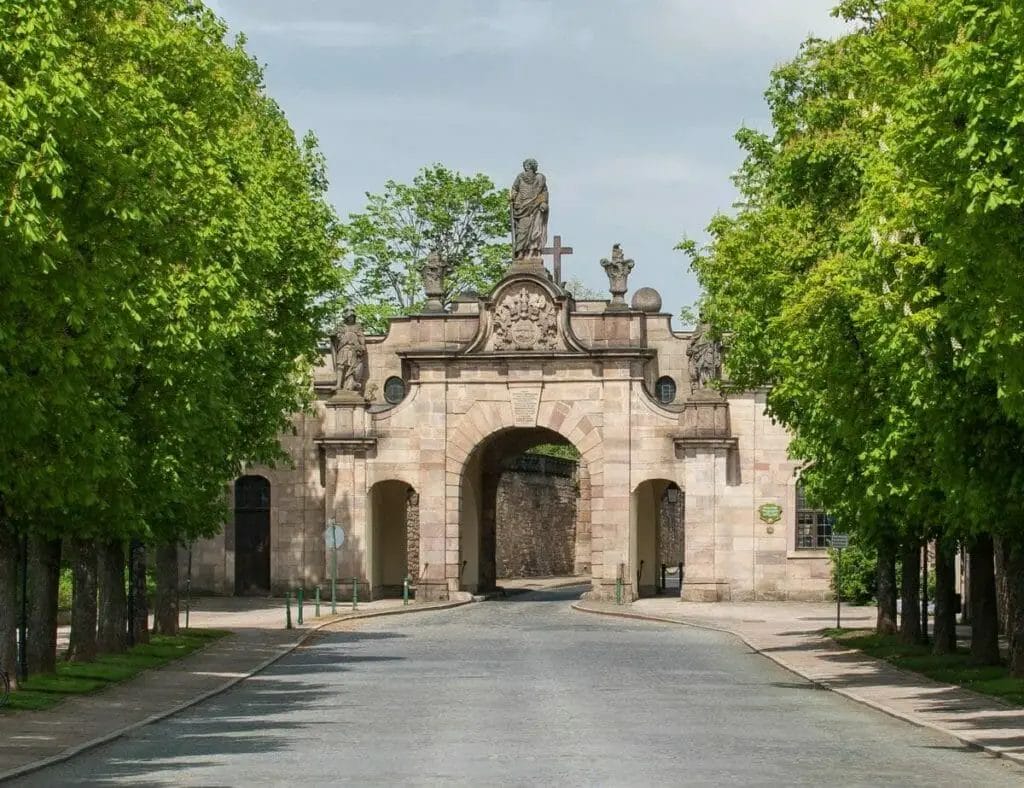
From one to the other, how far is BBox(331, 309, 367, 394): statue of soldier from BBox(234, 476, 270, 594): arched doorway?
14.2ft

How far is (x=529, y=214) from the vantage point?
58.6 m

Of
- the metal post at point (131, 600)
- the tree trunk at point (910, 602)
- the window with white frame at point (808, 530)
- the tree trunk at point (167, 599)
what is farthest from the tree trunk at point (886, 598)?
the window with white frame at point (808, 530)

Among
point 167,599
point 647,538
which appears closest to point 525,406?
point 647,538

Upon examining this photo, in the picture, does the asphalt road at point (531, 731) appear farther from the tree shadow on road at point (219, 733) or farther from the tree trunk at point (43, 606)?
the tree trunk at point (43, 606)

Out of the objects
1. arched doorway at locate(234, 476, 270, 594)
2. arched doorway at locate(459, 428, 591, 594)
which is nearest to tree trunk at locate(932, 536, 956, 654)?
arched doorway at locate(459, 428, 591, 594)

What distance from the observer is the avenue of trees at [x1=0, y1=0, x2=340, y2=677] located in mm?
21234

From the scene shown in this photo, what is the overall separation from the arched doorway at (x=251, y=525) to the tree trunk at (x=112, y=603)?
26790mm

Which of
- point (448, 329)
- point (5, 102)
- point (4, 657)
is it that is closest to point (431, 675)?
point (4, 657)

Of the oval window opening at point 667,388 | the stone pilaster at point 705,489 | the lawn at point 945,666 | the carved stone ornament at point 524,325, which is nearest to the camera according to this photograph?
the lawn at point 945,666

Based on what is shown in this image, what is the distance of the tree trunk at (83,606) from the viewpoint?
105 feet

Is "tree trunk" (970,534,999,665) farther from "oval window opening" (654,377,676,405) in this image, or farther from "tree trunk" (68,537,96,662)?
"oval window opening" (654,377,676,405)

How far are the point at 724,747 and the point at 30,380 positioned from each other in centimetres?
833

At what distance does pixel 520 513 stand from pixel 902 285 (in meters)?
52.2

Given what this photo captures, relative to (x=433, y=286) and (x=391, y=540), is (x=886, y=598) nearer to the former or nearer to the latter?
(x=433, y=286)
